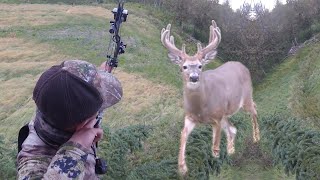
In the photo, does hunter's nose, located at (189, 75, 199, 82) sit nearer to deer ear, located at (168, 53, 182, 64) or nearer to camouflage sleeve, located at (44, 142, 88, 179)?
deer ear, located at (168, 53, 182, 64)

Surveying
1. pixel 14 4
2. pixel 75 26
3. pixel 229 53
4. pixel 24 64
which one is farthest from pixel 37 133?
pixel 14 4

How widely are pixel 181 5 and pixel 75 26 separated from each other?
1592 cm

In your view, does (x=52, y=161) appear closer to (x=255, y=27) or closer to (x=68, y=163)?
(x=68, y=163)

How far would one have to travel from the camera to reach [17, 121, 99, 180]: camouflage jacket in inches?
72.2

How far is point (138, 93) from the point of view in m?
17.7

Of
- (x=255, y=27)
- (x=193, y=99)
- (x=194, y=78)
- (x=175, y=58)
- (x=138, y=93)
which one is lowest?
(x=138, y=93)

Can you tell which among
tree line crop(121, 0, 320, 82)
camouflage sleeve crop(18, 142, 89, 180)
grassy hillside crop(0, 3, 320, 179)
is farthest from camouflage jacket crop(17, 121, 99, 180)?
tree line crop(121, 0, 320, 82)

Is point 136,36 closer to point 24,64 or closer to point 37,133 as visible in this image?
point 24,64

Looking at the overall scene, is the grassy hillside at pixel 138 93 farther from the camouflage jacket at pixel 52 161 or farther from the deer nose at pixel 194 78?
the camouflage jacket at pixel 52 161

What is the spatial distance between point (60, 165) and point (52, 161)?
0.05 m

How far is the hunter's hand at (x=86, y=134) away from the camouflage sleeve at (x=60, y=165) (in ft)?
0.08

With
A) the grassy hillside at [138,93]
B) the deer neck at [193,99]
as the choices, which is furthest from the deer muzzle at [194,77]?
the grassy hillside at [138,93]

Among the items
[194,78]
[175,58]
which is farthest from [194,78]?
[175,58]

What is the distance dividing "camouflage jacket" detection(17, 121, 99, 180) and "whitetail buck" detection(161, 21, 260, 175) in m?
2.19
